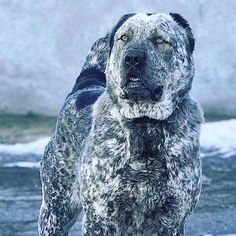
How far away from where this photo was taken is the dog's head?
452cm

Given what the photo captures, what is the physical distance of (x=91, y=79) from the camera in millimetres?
5762

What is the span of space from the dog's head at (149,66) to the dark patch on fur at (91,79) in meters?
0.95

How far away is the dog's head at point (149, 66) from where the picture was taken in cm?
452

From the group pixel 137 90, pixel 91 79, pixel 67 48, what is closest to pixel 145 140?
pixel 137 90

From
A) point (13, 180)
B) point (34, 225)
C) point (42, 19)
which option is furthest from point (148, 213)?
point (42, 19)

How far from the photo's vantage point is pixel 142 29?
15.3 ft

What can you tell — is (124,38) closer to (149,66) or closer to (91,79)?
(149,66)

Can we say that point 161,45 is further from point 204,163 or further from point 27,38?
point 27,38

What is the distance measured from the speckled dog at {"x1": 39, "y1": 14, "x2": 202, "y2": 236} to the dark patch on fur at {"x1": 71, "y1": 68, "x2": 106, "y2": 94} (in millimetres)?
870

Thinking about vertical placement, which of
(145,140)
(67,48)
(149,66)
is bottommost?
(67,48)

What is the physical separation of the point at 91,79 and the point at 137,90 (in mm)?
1244

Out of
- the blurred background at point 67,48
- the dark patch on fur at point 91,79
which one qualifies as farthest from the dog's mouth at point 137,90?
the blurred background at point 67,48

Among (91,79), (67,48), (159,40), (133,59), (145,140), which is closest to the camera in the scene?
(133,59)

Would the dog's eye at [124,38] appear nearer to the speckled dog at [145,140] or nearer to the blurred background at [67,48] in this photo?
the speckled dog at [145,140]
